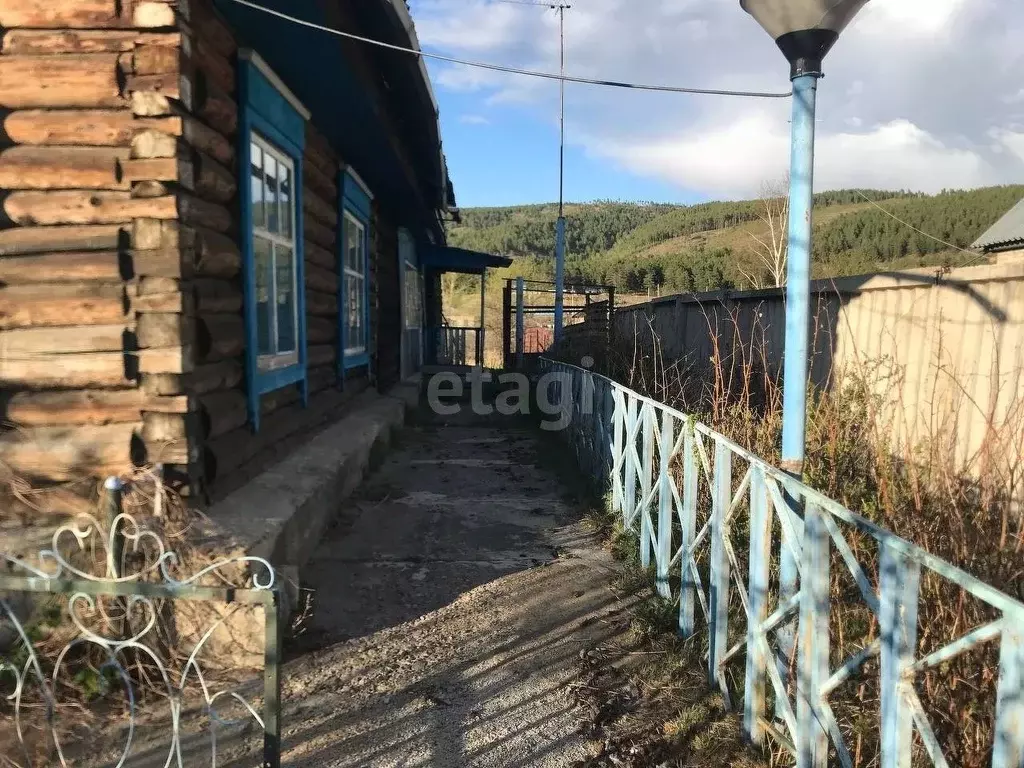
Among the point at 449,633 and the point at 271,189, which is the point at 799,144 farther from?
the point at 271,189

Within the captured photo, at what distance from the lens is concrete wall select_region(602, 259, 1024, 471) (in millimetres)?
3023

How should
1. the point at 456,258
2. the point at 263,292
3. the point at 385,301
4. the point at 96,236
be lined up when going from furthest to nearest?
the point at 456,258, the point at 385,301, the point at 263,292, the point at 96,236

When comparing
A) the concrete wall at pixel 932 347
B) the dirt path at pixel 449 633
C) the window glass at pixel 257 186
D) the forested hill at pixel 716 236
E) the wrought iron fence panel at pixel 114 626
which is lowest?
the dirt path at pixel 449 633

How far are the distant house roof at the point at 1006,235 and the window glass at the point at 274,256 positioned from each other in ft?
58.8

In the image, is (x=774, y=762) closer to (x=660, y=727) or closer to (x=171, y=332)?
(x=660, y=727)

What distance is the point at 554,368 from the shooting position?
9.76 metres

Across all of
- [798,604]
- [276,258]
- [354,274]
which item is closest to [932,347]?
[798,604]

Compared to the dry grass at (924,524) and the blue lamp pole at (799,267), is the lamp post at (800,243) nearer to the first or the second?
the blue lamp pole at (799,267)

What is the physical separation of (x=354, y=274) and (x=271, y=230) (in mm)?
2865

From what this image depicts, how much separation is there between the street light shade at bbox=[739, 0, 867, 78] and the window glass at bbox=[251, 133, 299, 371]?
9.88ft

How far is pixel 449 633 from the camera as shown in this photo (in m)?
3.44

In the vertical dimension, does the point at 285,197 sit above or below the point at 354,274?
above

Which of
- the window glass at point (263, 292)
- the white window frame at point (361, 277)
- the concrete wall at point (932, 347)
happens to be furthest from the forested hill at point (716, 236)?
the window glass at point (263, 292)

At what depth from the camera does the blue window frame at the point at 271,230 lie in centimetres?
400
